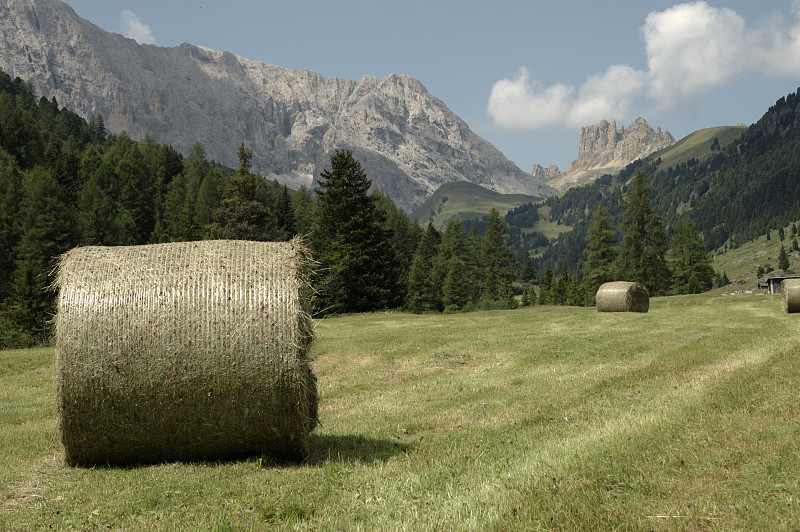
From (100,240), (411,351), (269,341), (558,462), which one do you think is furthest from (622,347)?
(100,240)

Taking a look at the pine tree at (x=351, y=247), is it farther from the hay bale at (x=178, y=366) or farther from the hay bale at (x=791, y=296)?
the hay bale at (x=178, y=366)

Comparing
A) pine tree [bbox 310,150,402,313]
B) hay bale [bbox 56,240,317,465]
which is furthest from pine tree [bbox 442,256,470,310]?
hay bale [bbox 56,240,317,465]

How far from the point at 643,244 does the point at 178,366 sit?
85.3 m

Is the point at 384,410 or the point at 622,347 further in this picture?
the point at 622,347

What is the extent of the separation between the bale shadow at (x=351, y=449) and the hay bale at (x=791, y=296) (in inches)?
1271

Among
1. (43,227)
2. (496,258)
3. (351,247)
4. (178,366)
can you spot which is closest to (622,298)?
(351,247)

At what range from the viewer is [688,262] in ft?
346

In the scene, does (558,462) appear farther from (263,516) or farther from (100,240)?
(100,240)

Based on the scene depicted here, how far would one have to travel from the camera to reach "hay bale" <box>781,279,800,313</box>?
3297 cm

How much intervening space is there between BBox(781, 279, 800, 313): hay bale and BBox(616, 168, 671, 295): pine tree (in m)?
49.2

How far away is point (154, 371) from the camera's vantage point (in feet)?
27.2

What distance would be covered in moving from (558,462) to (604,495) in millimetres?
1350

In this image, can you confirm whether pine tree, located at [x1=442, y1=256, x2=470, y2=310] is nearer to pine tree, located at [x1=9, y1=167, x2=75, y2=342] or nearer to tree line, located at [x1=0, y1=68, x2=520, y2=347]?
tree line, located at [x1=0, y1=68, x2=520, y2=347]

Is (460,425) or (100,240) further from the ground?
(100,240)
